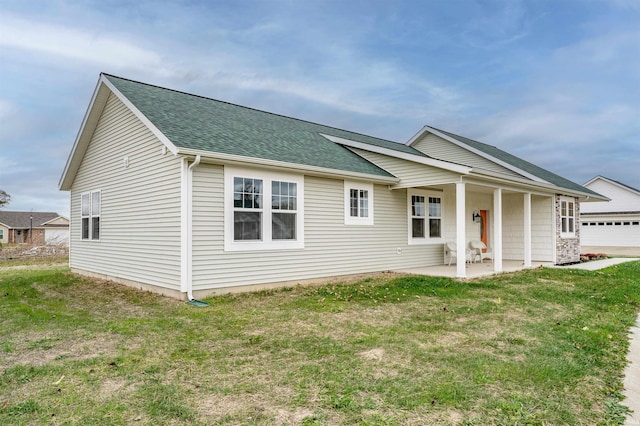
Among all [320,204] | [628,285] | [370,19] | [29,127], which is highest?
[370,19]

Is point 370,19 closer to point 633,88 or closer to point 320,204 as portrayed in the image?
point 320,204

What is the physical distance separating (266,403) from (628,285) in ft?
35.8

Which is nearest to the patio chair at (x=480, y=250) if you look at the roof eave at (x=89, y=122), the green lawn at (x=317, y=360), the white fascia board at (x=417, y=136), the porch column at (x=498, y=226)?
the porch column at (x=498, y=226)

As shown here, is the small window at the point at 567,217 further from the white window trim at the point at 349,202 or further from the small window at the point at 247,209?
the small window at the point at 247,209

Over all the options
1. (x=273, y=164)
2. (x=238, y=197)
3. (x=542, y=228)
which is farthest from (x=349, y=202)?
(x=542, y=228)

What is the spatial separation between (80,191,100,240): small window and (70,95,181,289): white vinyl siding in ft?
0.72

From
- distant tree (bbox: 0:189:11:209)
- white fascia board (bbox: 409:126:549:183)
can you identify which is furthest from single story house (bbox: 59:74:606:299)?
distant tree (bbox: 0:189:11:209)

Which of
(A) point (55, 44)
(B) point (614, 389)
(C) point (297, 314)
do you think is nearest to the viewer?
(B) point (614, 389)

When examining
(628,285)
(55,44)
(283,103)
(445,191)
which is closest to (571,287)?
(628,285)

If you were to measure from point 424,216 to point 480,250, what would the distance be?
137 inches

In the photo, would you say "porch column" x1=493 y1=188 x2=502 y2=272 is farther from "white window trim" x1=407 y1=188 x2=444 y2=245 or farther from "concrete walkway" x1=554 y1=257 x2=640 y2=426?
"concrete walkway" x1=554 y1=257 x2=640 y2=426

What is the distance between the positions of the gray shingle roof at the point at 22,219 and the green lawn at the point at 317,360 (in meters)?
54.5

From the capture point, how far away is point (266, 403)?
3.41 metres

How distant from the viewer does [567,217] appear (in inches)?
663
